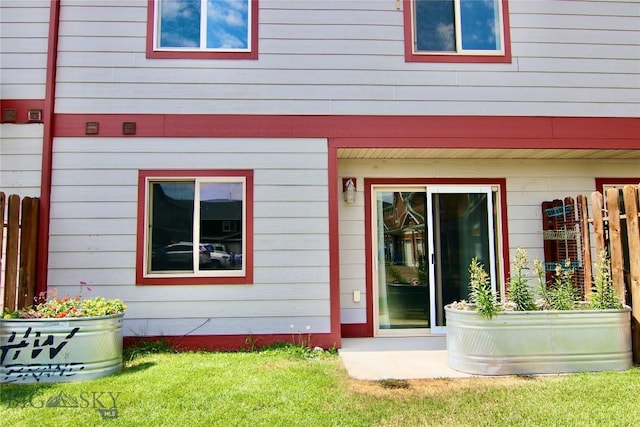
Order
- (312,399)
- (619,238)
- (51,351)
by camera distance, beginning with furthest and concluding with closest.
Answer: (619,238), (51,351), (312,399)

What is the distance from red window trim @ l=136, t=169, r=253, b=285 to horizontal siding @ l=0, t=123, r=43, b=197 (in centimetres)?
117

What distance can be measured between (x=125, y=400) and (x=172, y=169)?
8.94 feet

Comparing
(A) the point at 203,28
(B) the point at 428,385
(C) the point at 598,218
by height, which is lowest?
(B) the point at 428,385

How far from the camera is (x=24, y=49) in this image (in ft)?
18.4

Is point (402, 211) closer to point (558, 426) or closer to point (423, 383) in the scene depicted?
point (423, 383)

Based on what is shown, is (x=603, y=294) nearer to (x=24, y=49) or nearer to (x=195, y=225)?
(x=195, y=225)

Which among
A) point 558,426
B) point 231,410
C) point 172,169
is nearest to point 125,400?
point 231,410

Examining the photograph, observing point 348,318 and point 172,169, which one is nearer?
point 172,169

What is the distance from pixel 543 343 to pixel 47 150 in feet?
18.3

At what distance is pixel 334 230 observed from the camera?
18.3 feet

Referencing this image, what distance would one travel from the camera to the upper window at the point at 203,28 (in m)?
5.72

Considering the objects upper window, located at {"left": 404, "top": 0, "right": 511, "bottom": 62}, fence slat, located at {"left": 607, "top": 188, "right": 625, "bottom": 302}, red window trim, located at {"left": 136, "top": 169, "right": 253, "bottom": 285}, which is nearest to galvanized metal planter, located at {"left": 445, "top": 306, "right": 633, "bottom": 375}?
fence slat, located at {"left": 607, "top": 188, "right": 625, "bottom": 302}

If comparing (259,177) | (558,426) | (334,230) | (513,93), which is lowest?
(558,426)

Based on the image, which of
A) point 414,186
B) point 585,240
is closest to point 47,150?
point 414,186
